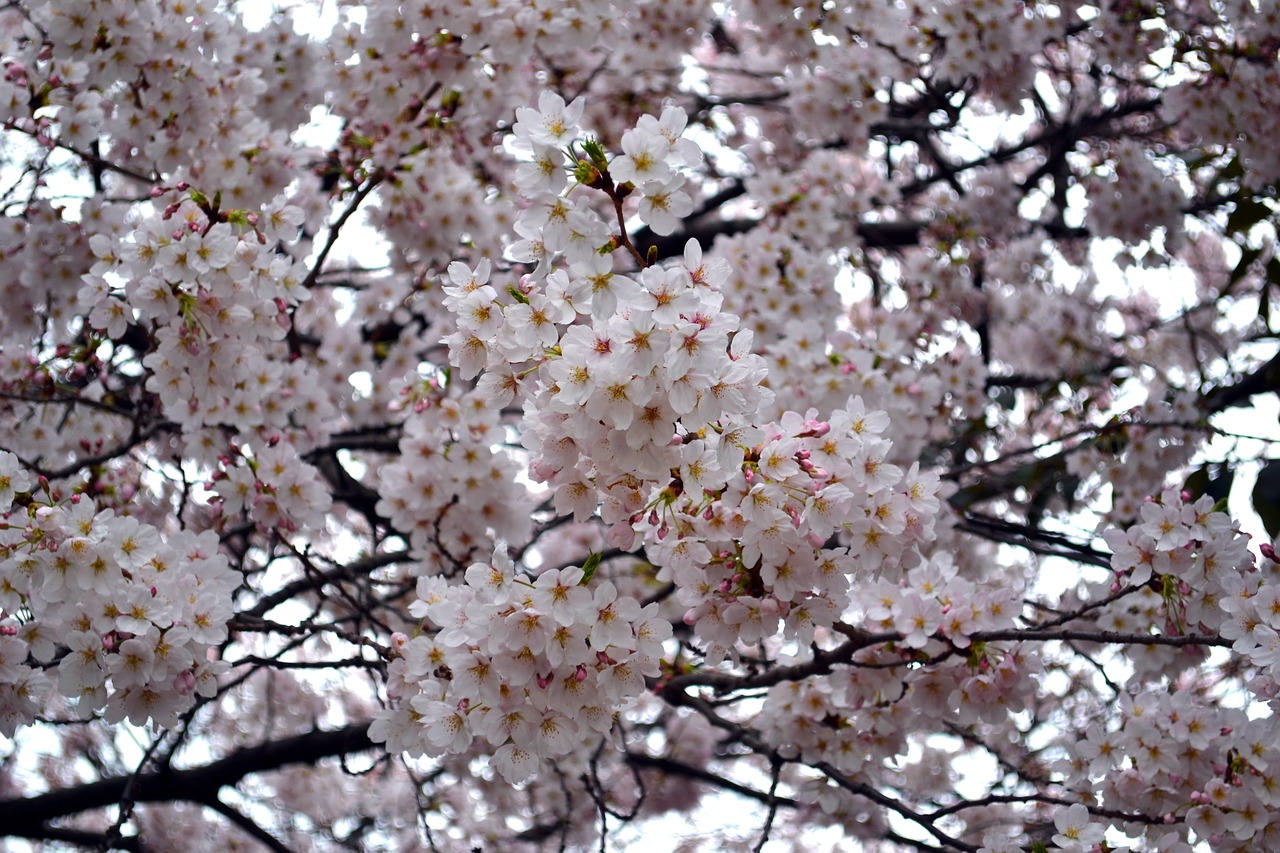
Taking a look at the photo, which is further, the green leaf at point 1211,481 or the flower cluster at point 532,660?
the green leaf at point 1211,481

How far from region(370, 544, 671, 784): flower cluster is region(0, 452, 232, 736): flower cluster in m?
0.53

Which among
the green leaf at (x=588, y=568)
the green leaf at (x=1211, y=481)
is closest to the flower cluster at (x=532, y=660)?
the green leaf at (x=588, y=568)

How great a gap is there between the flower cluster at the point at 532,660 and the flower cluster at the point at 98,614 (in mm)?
535

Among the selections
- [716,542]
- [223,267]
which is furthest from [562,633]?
[223,267]

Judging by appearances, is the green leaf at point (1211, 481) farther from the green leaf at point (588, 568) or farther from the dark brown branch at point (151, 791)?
the dark brown branch at point (151, 791)

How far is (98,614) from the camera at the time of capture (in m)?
2.11

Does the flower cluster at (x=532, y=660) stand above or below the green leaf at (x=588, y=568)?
below

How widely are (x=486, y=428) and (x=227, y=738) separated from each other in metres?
4.99

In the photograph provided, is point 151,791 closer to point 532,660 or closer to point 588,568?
point 532,660

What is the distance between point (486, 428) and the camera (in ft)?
10.4

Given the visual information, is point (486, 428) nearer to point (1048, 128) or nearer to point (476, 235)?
point (476, 235)

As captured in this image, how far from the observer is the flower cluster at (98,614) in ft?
6.89

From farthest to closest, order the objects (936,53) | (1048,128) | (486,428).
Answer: (1048,128)
(936,53)
(486,428)

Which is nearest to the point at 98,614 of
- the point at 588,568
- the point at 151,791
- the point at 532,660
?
the point at 532,660
